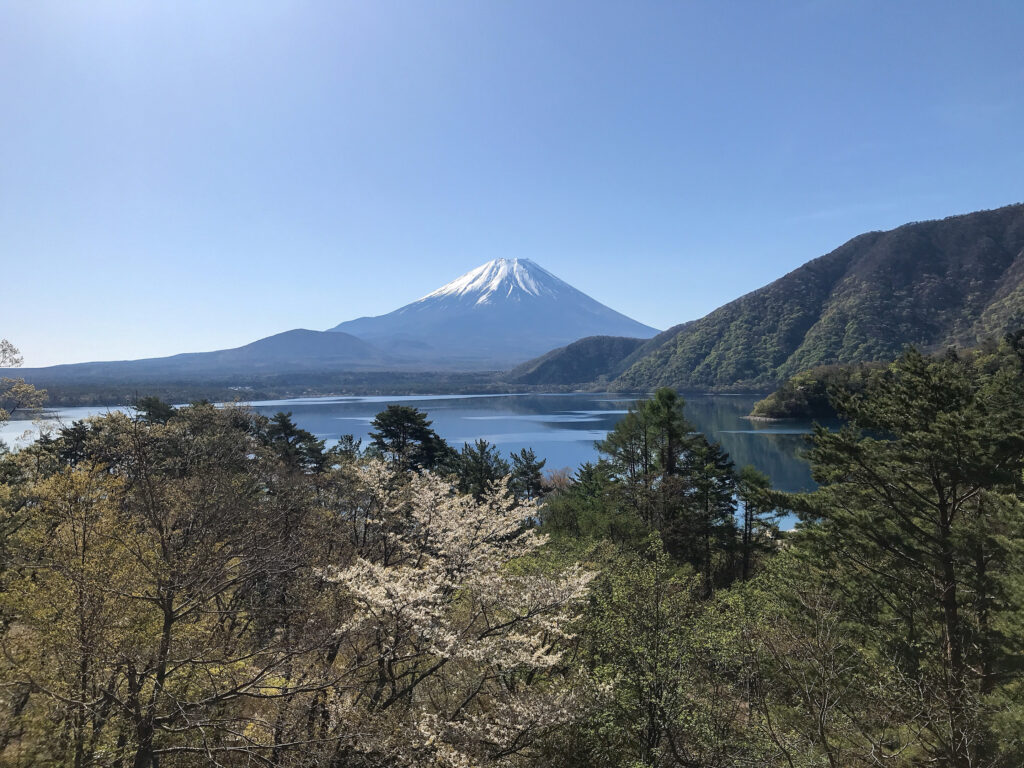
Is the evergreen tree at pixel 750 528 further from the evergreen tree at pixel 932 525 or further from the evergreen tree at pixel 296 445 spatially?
the evergreen tree at pixel 296 445

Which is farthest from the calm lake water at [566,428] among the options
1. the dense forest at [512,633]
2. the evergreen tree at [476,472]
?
the dense forest at [512,633]

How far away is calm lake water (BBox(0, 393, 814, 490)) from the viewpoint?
56.0m

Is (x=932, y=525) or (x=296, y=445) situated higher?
(x=932, y=525)

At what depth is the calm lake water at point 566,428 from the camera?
56000 mm

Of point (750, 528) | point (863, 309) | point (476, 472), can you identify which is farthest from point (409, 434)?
point (863, 309)

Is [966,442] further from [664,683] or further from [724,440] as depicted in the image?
[724,440]

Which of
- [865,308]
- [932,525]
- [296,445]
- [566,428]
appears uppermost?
[865,308]

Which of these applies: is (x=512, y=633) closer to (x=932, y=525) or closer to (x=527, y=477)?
(x=932, y=525)

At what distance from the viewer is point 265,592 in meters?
12.6

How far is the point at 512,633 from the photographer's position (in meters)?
8.19

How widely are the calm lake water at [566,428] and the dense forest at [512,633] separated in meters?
18.7

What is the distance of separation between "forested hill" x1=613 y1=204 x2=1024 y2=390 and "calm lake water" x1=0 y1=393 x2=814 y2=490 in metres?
25.0

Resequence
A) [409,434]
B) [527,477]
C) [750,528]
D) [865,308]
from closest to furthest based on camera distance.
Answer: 1. [750,528]
2. [409,434]
3. [527,477]
4. [865,308]

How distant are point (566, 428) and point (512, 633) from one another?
82005 mm
